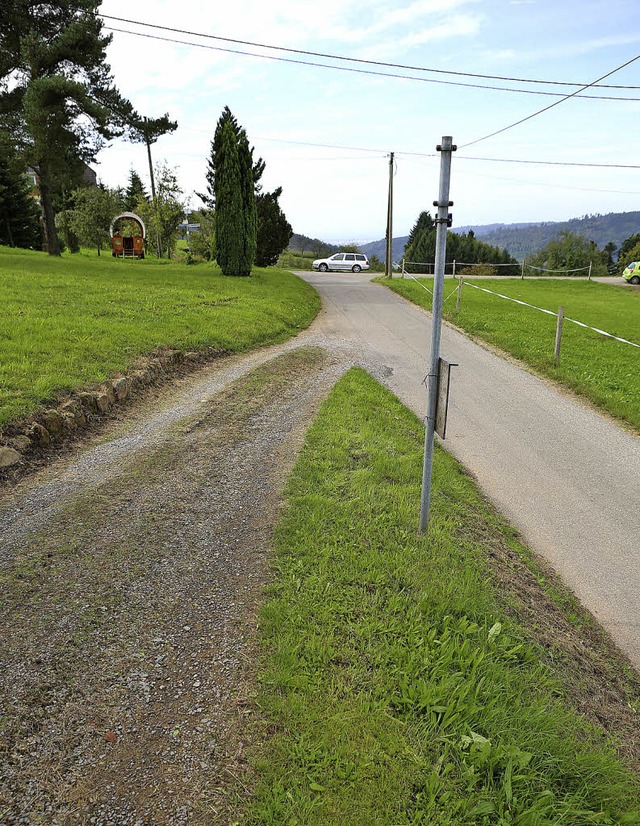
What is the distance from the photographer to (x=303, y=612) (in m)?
3.24

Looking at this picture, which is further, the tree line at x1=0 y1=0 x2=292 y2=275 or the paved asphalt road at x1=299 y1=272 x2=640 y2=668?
the tree line at x1=0 y1=0 x2=292 y2=275

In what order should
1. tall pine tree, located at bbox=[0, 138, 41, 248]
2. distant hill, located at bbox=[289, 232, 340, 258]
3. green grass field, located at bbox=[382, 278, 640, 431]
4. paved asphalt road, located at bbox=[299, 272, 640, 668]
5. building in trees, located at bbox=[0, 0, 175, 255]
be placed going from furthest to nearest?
1. distant hill, located at bbox=[289, 232, 340, 258]
2. tall pine tree, located at bbox=[0, 138, 41, 248]
3. building in trees, located at bbox=[0, 0, 175, 255]
4. green grass field, located at bbox=[382, 278, 640, 431]
5. paved asphalt road, located at bbox=[299, 272, 640, 668]

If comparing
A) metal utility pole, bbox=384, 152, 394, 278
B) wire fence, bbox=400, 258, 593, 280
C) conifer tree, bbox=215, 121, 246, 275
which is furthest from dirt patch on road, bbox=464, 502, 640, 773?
metal utility pole, bbox=384, 152, 394, 278

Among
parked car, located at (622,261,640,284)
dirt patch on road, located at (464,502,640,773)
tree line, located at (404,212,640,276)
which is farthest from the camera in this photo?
tree line, located at (404,212,640,276)

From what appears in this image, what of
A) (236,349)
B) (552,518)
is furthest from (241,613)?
(236,349)

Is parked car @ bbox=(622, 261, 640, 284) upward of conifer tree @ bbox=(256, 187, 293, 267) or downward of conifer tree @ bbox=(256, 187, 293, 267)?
downward

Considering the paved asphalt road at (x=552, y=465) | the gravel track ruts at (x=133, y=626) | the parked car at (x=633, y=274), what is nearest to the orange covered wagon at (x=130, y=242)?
the paved asphalt road at (x=552, y=465)

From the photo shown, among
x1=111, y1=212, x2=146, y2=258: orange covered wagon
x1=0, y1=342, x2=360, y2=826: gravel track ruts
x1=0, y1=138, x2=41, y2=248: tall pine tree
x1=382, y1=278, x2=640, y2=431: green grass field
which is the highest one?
x1=0, y1=138, x2=41, y2=248: tall pine tree

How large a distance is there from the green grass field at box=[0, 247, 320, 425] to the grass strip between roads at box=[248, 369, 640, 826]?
12.7 feet

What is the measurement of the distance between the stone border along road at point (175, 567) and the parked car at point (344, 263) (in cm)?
3057

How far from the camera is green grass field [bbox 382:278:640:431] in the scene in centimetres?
962

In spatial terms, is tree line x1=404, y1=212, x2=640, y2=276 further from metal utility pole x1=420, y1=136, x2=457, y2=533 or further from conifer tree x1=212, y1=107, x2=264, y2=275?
metal utility pole x1=420, y1=136, x2=457, y2=533

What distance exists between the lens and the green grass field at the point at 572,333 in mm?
9625

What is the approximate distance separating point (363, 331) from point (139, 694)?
41.4ft
